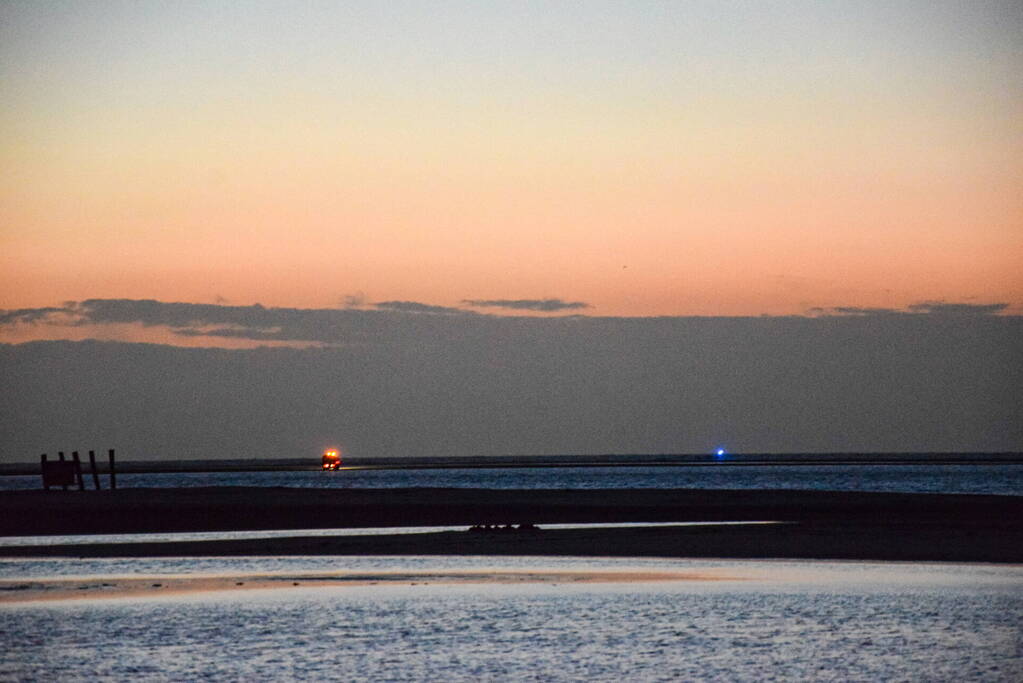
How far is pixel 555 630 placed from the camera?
73.0 feet

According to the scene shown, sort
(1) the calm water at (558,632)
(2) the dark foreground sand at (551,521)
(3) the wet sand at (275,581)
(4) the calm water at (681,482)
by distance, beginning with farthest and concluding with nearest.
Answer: (4) the calm water at (681,482), (2) the dark foreground sand at (551,521), (3) the wet sand at (275,581), (1) the calm water at (558,632)

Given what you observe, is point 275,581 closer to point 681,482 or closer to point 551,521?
point 551,521

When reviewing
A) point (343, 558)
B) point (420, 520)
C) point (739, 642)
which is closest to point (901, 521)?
point (420, 520)

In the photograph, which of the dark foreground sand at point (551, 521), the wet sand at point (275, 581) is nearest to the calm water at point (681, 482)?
the dark foreground sand at point (551, 521)

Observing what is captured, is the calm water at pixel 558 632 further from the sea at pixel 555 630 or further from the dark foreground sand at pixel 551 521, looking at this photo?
the dark foreground sand at pixel 551 521

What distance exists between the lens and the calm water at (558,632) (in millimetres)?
18938

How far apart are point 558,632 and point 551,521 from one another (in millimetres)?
27328

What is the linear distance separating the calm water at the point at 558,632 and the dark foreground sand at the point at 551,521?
723 cm

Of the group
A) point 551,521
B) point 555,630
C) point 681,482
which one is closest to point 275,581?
point 555,630

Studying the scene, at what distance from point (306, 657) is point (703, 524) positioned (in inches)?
1109

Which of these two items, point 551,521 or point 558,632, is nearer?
point 558,632

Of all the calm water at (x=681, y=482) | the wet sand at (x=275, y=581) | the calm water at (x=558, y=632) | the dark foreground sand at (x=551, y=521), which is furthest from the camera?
the calm water at (x=681, y=482)

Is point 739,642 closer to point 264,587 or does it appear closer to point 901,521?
point 264,587

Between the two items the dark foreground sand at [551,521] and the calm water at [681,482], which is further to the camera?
the calm water at [681,482]
